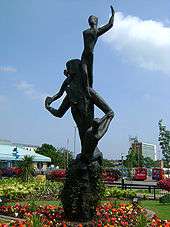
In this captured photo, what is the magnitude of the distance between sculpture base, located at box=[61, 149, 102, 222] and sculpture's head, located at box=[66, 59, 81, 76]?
1.99 m

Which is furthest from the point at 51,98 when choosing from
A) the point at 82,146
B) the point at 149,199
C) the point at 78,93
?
the point at 149,199

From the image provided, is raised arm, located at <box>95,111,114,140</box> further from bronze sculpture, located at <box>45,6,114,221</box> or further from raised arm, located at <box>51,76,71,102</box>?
raised arm, located at <box>51,76,71,102</box>

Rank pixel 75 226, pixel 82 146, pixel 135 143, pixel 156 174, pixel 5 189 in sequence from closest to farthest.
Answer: pixel 75 226 < pixel 82 146 < pixel 5 189 < pixel 156 174 < pixel 135 143

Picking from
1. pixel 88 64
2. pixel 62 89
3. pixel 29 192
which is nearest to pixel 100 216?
pixel 62 89

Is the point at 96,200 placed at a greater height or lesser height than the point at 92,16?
lesser

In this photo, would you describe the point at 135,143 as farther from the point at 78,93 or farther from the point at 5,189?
the point at 78,93

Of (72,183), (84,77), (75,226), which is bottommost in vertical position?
(75,226)

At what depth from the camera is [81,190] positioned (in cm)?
933

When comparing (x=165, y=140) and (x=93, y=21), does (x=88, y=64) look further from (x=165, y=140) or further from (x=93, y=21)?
(x=165, y=140)

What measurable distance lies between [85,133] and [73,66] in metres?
1.70

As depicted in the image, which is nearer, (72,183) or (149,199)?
(72,183)

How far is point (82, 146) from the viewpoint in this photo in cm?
945

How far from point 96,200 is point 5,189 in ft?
31.2

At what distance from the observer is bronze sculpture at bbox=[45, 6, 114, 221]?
926 cm
